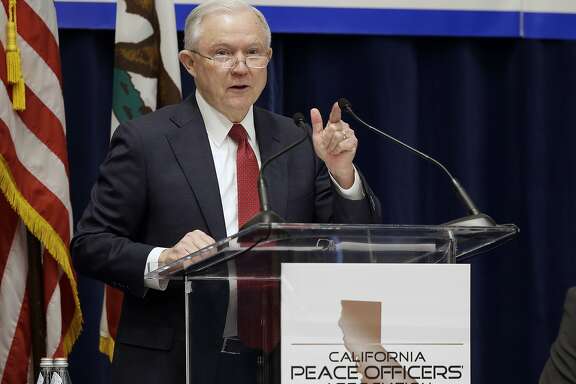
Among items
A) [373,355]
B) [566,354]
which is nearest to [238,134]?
[373,355]

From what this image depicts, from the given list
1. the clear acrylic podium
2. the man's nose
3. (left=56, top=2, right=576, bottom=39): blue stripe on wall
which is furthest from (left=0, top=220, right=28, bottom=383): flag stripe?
the clear acrylic podium

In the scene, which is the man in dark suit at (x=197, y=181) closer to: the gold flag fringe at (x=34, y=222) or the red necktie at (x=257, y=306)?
the red necktie at (x=257, y=306)

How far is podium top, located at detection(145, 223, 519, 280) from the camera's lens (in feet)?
6.24

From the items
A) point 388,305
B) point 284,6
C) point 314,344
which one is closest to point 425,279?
point 388,305

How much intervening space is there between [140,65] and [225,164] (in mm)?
1397

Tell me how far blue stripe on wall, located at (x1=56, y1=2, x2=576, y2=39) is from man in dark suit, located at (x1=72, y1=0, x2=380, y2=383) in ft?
5.01

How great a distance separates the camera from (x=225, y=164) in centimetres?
262

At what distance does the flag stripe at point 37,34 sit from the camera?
147 inches

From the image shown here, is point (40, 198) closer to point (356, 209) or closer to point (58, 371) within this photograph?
point (58, 371)

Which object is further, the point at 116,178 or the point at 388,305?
the point at 116,178

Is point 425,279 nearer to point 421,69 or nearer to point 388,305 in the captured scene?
point 388,305

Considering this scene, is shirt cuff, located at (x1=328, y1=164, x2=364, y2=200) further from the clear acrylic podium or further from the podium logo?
the podium logo

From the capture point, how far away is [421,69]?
460cm

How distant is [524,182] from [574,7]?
0.76m
